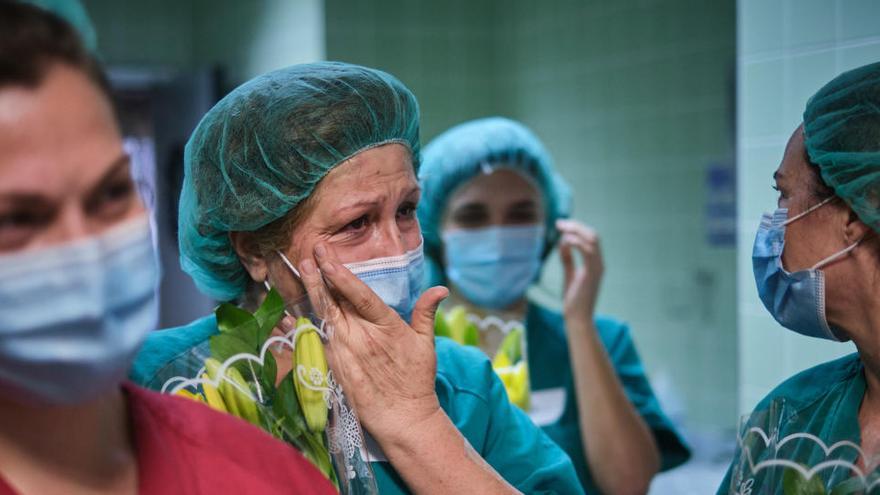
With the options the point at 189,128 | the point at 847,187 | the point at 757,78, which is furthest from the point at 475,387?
the point at 189,128

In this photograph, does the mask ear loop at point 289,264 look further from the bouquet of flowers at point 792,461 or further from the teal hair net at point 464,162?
the teal hair net at point 464,162

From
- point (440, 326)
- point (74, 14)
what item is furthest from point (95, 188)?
point (440, 326)

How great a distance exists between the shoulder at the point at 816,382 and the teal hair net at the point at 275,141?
77 cm

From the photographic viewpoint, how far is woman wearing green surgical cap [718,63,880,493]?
50.0 inches

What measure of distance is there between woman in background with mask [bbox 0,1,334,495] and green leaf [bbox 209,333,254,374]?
0.31m

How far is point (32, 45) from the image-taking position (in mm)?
774

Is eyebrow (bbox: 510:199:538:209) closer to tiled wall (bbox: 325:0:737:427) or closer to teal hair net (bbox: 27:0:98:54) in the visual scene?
teal hair net (bbox: 27:0:98:54)

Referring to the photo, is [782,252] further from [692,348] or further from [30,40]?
[692,348]

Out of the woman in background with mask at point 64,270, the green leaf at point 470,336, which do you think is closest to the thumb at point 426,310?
the woman in background with mask at point 64,270

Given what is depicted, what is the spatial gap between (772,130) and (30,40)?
1810 millimetres

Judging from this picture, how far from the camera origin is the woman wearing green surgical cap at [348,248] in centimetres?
127

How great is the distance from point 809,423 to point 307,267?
78 cm

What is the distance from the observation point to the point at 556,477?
153 centimetres

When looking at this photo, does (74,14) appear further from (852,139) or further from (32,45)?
(852,139)
